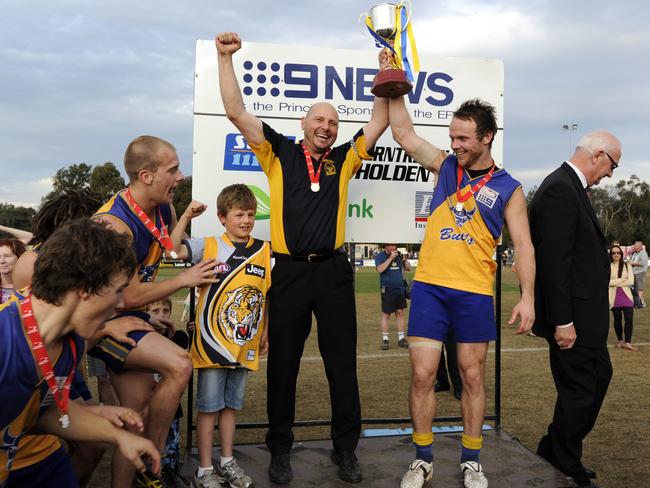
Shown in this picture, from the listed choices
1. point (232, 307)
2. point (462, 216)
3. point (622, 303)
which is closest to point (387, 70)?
point (462, 216)

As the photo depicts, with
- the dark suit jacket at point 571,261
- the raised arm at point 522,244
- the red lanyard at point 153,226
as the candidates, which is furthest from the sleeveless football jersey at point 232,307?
the dark suit jacket at point 571,261

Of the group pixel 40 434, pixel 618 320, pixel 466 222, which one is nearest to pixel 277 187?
pixel 466 222

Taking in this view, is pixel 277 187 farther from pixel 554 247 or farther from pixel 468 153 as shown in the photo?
pixel 554 247

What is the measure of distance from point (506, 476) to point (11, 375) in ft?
10.2

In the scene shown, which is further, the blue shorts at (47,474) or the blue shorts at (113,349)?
the blue shorts at (113,349)

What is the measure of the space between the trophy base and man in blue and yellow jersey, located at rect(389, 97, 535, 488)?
43 cm

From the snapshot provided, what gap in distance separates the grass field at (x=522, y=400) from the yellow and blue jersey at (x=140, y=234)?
167 cm

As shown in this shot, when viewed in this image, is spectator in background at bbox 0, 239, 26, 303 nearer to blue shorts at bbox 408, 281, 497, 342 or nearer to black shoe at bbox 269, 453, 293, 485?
black shoe at bbox 269, 453, 293, 485

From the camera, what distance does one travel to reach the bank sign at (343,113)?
4.72m

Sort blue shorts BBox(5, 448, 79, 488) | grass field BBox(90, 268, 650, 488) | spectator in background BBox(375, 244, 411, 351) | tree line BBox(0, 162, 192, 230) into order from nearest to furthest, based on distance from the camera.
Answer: blue shorts BBox(5, 448, 79, 488) < grass field BBox(90, 268, 650, 488) < spectator in background BBox(375, 244, 411, 351) < tree line BBox(0, 162, 192, 230)

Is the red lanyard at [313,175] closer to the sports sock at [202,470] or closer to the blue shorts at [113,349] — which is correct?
the blue shorts at [113,349]

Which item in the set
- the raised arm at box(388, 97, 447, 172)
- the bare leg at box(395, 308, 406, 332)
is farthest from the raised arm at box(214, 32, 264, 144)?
the bare leg at box(395, 308, 406, 332)

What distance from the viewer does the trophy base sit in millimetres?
3918

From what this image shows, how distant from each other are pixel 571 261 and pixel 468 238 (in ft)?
2.48
